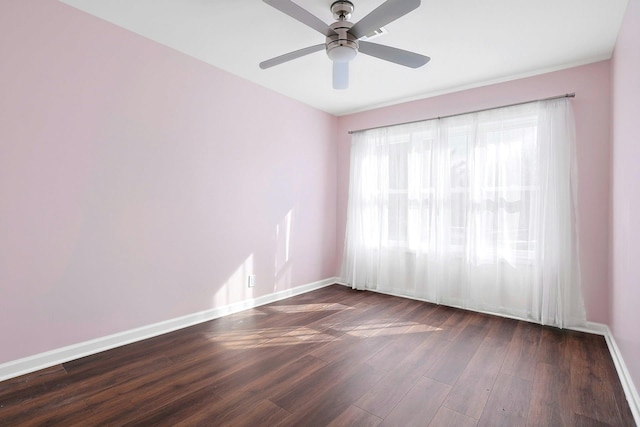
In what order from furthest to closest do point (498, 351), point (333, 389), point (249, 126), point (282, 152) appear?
point (282, 152) < point (249, 126) < point (498, 351) < point (333, 389)

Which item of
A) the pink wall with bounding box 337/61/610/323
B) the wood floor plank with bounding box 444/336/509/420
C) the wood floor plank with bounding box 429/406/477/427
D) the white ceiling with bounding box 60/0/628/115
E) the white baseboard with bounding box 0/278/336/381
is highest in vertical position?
the white ceiling with bounding box 60/0/628/115

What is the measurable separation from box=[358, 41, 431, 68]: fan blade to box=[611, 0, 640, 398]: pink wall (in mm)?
1207

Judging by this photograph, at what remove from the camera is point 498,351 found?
2479 millimetres

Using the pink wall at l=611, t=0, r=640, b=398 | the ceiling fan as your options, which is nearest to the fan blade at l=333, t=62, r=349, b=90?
the ceiling fan

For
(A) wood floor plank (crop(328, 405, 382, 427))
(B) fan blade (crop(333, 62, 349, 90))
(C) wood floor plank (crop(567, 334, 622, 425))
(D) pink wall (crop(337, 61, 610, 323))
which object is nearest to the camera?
(A) wood floor plank (crop(328, 405, 382, 427))

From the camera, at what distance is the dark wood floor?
5.51ft

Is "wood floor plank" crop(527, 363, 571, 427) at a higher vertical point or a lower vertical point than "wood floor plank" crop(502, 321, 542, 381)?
lower

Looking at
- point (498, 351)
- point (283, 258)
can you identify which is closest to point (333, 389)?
point (498, 351)

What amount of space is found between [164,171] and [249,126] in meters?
1.13

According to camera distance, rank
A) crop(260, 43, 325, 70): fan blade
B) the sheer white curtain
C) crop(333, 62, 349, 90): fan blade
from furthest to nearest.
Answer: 1. the sheer white curtain
2. crop(333, 62, 349, 90): fan blade
3. crop(260, 43, 325, 70): fan blade

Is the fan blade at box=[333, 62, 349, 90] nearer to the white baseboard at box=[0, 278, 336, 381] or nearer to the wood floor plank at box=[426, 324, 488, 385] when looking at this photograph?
the wood floor plank at box=[426, 324, 488, 385]

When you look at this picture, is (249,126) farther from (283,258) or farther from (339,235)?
(339,235)

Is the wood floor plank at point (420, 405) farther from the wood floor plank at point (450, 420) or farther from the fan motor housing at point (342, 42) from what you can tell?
the fan motor housing at point (342, 42)

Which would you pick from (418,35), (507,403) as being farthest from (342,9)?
(507,403)
